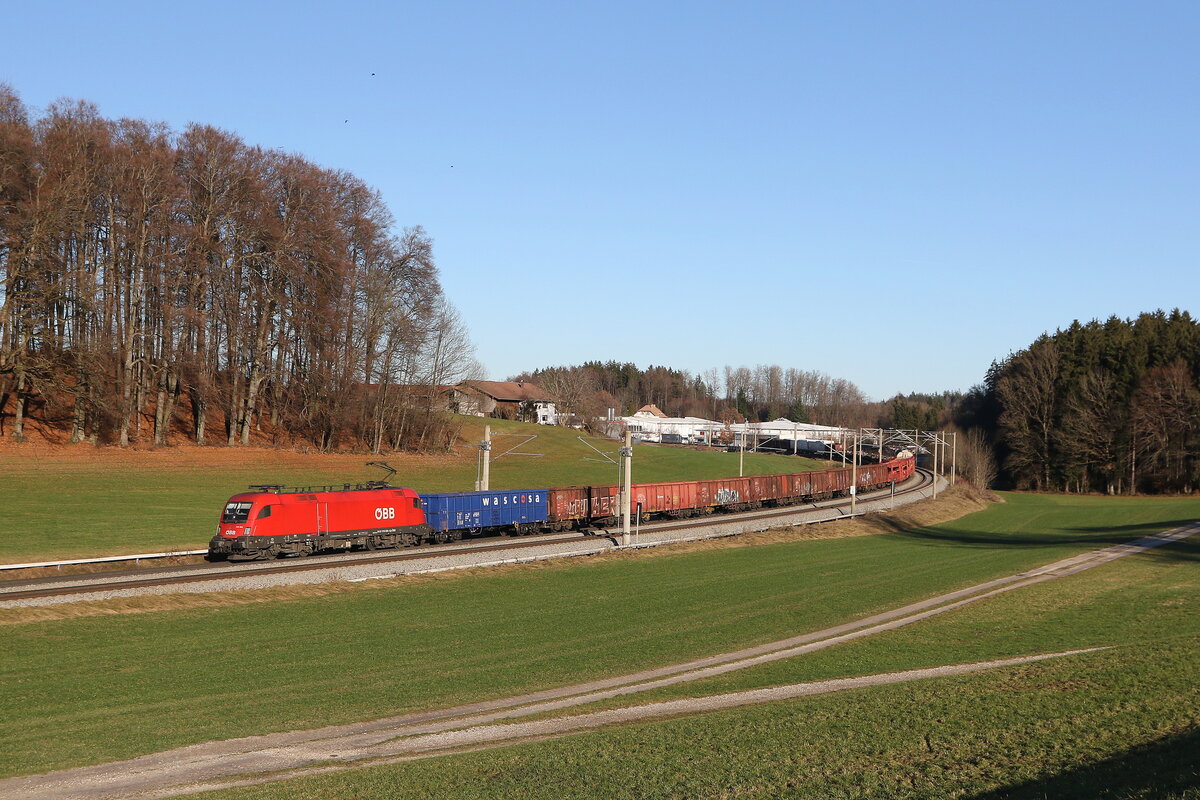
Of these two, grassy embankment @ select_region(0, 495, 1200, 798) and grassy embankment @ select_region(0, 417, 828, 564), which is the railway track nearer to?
grassy embankment @ select_region(0, 495, 1200, 798)

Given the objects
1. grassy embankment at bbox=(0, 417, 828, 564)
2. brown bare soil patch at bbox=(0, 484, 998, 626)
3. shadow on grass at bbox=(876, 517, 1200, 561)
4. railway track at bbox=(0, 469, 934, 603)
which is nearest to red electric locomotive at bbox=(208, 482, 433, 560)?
railway track at bbox=(0, 469, 934, 603)

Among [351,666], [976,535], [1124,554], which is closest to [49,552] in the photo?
[351,666]

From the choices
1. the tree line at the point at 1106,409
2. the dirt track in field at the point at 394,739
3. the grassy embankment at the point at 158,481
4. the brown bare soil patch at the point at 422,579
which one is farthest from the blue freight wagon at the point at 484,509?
the tree line at the point at 1106,409

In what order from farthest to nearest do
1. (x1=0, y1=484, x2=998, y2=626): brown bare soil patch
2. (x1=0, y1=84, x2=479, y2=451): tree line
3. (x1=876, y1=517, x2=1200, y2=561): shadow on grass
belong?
(x1=0, y1=84, x2=479, y2=451): tree line < (x1=876, y1=517, x2=1200, y2=561): shadow on grass < (x1=0, y1=484, x2=998, y2=626): brown bare soil patch

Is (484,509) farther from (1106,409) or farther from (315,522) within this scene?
(1106,409)

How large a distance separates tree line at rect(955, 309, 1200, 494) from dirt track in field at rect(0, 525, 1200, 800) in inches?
4056

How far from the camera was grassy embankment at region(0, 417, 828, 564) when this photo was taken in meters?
44.3

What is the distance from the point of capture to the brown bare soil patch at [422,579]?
1153 inches

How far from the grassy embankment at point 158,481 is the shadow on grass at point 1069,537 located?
32.5m

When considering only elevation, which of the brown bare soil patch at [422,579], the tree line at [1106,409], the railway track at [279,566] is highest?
the tree line at [1106,409]

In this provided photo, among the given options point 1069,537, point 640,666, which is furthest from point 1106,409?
point 640,666

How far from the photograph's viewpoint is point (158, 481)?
61.2 meters

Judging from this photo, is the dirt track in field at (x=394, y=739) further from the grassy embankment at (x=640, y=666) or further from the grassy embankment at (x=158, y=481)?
the grassy embankment at (x=158, y=481)

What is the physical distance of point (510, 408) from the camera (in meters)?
175
